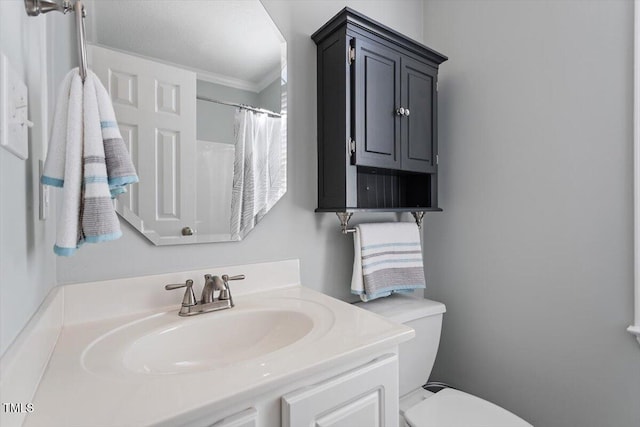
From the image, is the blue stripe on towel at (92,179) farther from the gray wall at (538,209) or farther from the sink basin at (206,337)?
the gray wall at (538,209)

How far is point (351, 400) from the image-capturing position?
2.29 ft

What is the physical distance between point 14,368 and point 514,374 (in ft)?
5.39

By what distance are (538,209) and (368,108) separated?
0.81m

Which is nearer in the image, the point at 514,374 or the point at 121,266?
the point at 121,266

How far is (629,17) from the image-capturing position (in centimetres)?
107

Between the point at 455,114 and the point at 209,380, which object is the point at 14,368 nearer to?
the point at 209,380

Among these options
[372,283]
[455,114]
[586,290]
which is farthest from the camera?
[455,114]

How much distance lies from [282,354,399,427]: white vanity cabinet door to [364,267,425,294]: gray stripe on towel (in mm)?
519

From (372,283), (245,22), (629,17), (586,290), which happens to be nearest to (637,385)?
(586,290)

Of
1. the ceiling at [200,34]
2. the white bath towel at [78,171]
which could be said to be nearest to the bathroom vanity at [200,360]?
the white bath towel at [78,171]

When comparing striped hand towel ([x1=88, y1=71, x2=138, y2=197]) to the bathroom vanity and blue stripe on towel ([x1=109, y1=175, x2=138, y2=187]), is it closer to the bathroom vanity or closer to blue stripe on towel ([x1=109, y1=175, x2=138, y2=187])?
blue stripe on towel ([x1=109, y1=175, x2=138, y2=187])

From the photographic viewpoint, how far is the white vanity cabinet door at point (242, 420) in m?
0.54

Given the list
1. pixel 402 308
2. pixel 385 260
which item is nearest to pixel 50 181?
pixel 385 260

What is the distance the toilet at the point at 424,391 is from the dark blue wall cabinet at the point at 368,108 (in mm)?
436
